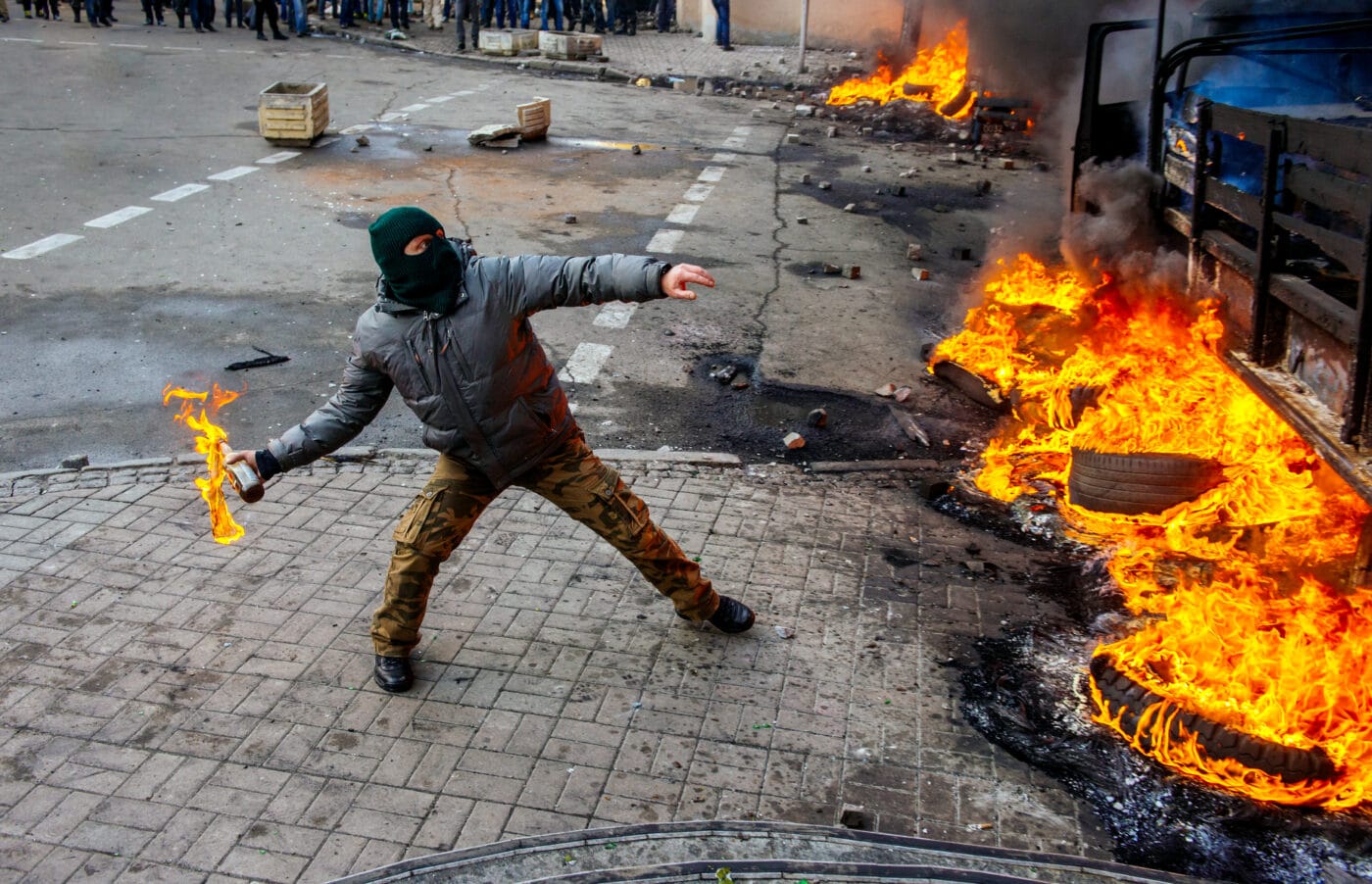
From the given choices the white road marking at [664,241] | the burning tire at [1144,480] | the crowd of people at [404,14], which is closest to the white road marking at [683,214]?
the white road marking at [664,241]

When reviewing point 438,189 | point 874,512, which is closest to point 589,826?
point 874,512

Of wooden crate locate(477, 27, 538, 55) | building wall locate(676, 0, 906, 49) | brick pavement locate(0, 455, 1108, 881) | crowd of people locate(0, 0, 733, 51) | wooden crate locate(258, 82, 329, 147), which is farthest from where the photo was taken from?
building wall locate(676, 0, 906, 49)

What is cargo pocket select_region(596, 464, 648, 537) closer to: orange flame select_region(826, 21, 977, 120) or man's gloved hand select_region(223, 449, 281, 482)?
man's gloved hand select_region(223, 449, 281, 482)

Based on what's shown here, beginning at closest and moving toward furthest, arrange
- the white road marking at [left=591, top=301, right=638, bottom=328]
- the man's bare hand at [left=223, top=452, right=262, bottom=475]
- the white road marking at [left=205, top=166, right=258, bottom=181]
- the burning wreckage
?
the burning wreckage < the man's bare hand at [left=223, top=452, right=262, bottom=475] < the white road marking at [left=591, top=301, right=638, bottom=328] < the white road marking at [left=205, top=166, right=258, bottom=181]

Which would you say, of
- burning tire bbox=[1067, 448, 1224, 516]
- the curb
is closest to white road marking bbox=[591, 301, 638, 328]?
the curb

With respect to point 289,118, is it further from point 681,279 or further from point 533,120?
point 681,279

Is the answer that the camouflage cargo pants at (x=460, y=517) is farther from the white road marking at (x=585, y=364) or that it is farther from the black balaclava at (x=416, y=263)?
the white road marking at (x=585, y=364)

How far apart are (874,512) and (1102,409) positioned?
156cm

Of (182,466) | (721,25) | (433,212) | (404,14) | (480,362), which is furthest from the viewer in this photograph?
(404,14)

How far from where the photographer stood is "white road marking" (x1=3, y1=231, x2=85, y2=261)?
9.62m

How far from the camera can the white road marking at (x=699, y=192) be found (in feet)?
41.5

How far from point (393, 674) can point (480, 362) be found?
4.27ft

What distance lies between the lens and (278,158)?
13.7 metres

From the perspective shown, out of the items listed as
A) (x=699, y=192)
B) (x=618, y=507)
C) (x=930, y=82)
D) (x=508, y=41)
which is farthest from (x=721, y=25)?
(x=618, y=507)
